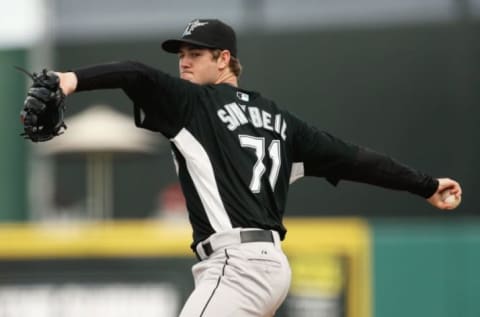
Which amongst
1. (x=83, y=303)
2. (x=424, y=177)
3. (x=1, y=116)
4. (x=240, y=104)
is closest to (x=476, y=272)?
(x=83, y=303)

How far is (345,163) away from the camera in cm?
525

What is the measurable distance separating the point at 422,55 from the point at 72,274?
4801mm

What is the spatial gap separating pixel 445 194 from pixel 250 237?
1.05 m

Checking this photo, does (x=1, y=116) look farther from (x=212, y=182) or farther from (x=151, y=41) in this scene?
(x=212, y=182)

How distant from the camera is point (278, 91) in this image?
12.6 metres

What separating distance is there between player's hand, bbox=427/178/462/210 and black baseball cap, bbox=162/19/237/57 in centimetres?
107

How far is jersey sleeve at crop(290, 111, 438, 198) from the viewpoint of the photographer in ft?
16.9

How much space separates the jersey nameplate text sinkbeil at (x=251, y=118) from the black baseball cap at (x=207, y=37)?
256 mm

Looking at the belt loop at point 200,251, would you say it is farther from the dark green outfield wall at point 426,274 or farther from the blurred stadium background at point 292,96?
the blurred stadium background at point 292,96

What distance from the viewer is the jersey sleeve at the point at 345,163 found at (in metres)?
5.16

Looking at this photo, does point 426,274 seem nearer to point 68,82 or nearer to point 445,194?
point 445,194

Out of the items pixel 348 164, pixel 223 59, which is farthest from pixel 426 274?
Result: pixel 223 59

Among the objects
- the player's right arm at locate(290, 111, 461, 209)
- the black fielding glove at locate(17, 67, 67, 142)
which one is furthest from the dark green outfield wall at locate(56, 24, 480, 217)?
the black fielding glove at locate(17, 67, 67, 142)

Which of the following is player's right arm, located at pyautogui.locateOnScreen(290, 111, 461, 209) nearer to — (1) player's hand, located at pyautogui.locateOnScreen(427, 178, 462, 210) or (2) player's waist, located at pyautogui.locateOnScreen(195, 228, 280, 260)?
(1) player's hand, located at pyautogui.locateOnScreen(427, 178, 462, 210)
